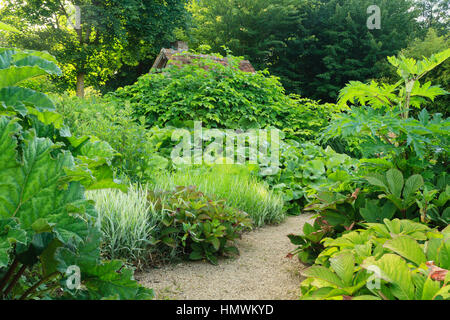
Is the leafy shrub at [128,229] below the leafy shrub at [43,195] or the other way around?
below

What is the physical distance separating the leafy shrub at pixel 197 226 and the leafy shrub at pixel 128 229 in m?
0.12

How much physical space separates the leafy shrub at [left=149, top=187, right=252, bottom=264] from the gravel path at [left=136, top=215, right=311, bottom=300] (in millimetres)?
114

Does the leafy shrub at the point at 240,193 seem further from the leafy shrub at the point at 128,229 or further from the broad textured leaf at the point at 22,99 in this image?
the broad textured leaf at the point at 22,99

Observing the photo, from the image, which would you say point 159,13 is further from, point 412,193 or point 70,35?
point 412,193

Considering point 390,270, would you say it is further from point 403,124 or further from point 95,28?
point 95,28

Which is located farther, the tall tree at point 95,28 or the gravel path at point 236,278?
the tall tree at point 95,28

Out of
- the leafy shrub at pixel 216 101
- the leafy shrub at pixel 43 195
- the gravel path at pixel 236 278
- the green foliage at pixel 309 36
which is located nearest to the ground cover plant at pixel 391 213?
the gravel path at pixel 236 278

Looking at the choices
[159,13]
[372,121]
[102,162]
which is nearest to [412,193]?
[372,121]

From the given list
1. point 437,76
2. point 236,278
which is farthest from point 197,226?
point 437,76

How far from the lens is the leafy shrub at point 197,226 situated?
245 centimetres

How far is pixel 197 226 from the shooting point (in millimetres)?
2533

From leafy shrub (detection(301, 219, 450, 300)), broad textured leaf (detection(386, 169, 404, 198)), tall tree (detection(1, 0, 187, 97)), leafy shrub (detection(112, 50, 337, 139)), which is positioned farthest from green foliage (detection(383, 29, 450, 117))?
tall tree (detection(1, 0, 187, 97))

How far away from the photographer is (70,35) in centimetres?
1833

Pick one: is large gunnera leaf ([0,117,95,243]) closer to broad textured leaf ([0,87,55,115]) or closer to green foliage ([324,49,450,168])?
broad textured leaf ([0,87,55,115])
